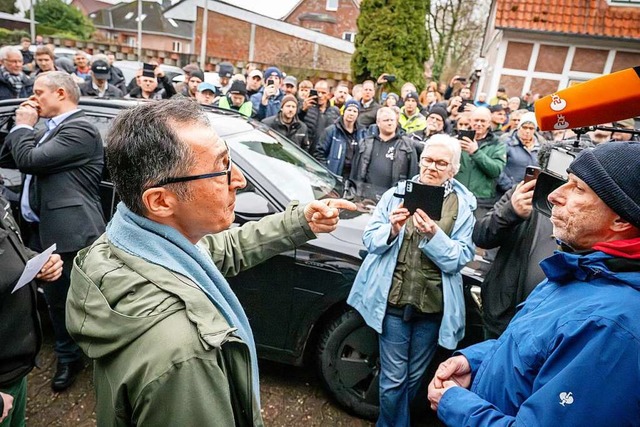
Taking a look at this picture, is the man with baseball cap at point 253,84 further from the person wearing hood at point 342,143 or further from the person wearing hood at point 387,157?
the person wearing hood at point 387,157

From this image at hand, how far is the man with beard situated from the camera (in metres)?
6.94

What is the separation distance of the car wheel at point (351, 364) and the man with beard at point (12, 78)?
6.91 m

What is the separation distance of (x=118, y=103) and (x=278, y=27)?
3054cm

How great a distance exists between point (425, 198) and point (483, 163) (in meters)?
2.50

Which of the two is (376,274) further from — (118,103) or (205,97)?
(205,97)

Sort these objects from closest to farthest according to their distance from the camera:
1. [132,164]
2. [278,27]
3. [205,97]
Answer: [132,164], [205,97], [278,27]

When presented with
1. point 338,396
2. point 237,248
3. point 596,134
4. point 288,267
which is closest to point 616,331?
point 237,248

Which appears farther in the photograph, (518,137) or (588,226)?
(518,137)

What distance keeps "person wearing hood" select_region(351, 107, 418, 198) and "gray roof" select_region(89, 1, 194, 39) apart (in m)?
44.3

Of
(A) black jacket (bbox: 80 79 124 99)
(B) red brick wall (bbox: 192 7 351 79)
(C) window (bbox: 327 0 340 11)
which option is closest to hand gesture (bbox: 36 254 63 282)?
(A) black jacket (bbox: 80 79 124 99)

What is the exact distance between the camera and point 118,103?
3477 mm

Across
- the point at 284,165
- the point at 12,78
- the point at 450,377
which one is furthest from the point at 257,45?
the point at 450,377

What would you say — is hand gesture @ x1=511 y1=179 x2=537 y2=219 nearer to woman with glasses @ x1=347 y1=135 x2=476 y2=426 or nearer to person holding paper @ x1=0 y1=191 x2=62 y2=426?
woman with glasses @ x1=347 y1=135 x2=476 y2=426

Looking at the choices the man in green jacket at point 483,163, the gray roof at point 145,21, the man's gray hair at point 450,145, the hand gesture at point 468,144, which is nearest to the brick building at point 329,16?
the gray roof at point 145,21
